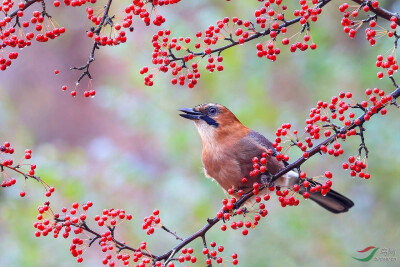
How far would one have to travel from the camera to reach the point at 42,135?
12320mm

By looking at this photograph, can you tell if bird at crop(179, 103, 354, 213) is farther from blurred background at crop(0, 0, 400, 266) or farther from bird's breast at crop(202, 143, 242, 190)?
blurred background at crop(0, 0, 400, 266)

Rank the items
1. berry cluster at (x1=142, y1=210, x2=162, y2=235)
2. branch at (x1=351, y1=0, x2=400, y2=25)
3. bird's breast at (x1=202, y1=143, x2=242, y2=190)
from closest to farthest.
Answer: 1. branch at (x1=351, y1=0, x2=400, y2=25)
2. berry cluster at (x1=142, y1=210, x2=162, y2=235)
3. bird's breast at (x1=202, y1=143, x2=242, y2=190)

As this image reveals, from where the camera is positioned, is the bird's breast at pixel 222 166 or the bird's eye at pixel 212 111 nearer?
the bird's breast at pixel 222 166

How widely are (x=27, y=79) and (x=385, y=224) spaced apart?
31.8 feet

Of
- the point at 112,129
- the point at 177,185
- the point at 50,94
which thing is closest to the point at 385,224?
the point at 177,185

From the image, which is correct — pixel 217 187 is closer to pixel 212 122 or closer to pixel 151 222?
pixel 212 122

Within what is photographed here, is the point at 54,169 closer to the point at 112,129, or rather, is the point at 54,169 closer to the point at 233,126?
the point at 233,126

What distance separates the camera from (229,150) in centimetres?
381

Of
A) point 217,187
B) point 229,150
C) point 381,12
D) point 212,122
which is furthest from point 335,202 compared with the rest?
point 381,12

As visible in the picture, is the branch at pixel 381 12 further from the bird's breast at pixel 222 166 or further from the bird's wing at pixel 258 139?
the bird's wing at pixel 258 139

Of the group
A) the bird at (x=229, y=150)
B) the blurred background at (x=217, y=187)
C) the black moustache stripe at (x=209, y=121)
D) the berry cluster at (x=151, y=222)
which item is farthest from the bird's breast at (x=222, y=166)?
the berry cluster at (x=151, y=222)

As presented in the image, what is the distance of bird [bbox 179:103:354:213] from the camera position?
3723mm

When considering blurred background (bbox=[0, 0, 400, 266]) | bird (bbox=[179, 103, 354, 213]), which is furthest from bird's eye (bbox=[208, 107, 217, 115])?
blurred background (bbox=[0, 0, 400, 266])

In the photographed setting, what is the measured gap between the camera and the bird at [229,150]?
12.2 feet
